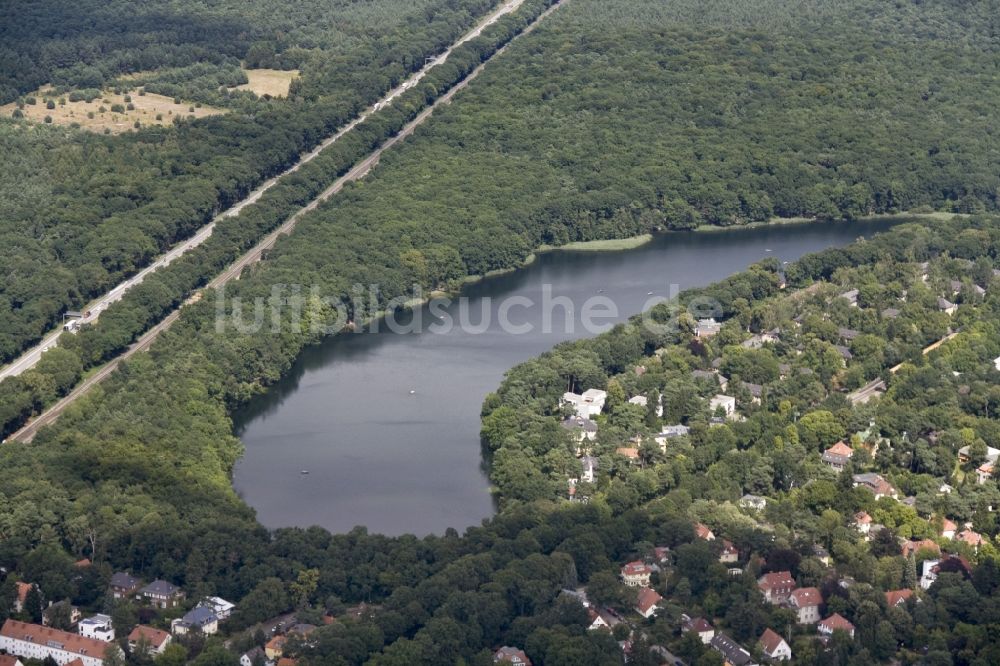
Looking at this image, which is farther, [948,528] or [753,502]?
[753,502]

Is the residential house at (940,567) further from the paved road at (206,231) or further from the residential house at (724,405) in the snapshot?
the paved road at (206,231)

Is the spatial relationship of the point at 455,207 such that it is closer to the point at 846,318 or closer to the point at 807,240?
the point at 807,240

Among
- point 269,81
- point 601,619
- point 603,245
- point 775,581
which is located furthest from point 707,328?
point 269,81

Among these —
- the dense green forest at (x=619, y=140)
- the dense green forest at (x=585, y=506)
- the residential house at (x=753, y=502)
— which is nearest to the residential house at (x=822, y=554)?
the dense green forest at (x=585, y=506)

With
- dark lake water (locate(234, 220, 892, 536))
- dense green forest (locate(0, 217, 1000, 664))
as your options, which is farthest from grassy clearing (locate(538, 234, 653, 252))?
dense green forest (locate(0, 217, 1000, 664))

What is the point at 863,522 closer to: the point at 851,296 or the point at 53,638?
the point at 851,296

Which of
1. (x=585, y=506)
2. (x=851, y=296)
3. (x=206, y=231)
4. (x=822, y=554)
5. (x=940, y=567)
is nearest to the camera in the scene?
(x=940, y=567)
